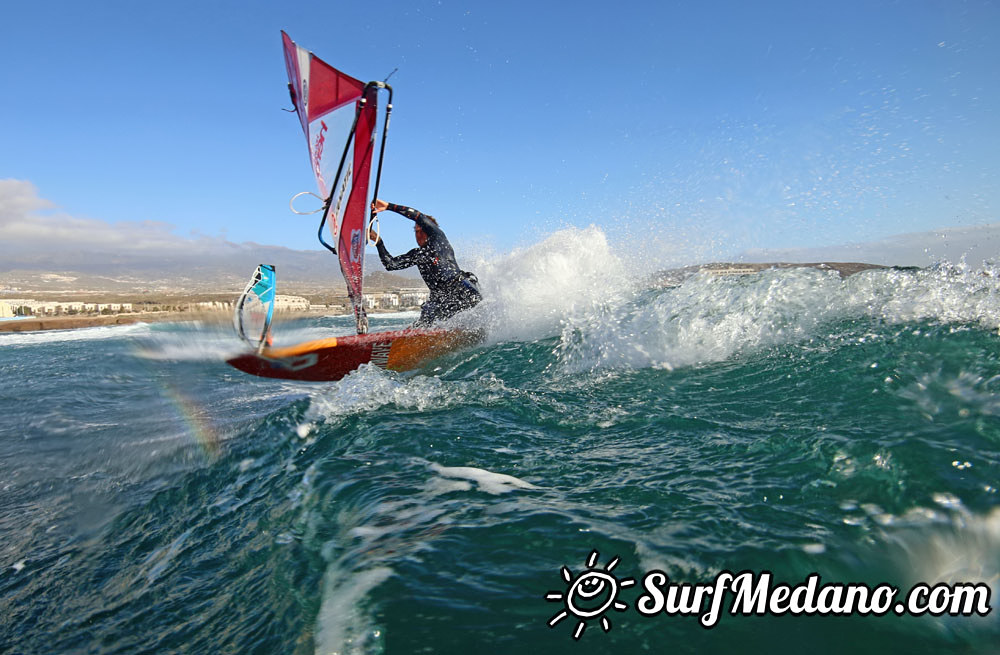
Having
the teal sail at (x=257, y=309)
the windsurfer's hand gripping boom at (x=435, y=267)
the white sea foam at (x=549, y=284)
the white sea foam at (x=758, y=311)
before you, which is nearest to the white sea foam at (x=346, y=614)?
the white sea foam at (x=758, y=311)

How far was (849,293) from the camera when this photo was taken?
18.1 feet

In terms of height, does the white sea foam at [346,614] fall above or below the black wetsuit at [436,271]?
below

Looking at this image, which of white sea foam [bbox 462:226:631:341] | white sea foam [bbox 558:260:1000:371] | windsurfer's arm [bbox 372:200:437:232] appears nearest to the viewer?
white sea foam [bbox 558:260:1000:371]

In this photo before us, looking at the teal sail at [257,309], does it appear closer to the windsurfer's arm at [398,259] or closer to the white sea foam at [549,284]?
the windsurfer's arm at [398,259]

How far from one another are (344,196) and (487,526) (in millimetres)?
6350

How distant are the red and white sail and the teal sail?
1.75m

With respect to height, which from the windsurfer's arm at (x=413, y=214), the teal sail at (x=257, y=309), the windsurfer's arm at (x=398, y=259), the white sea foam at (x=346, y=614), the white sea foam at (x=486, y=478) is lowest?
the white sea foam at (x=346, y=614)

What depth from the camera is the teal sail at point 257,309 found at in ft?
19.0

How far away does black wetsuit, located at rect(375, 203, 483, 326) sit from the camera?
313 inches

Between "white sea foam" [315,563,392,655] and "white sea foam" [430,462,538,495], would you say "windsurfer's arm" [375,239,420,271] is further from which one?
"white sea foam" [315,563,392,655]

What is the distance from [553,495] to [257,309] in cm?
471

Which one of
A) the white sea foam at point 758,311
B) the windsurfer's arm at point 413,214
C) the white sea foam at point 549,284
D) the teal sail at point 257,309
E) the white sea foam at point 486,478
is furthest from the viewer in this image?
the white sea foam at point 549,284

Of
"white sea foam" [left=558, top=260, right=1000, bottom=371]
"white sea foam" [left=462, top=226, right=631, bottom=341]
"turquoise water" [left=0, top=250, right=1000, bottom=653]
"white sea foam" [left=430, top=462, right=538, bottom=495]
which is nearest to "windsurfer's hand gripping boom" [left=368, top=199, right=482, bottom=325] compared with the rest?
"white sea foam" [left=462, top=226, right=631, bottom=341]

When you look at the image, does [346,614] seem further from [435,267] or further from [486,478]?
[435,267]
